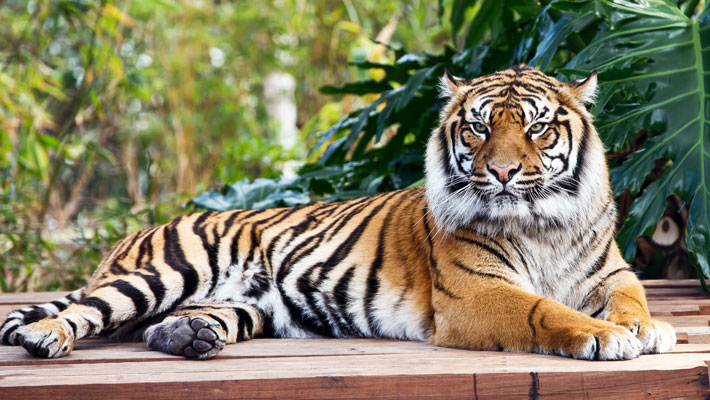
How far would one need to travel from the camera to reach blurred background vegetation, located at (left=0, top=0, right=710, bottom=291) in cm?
299

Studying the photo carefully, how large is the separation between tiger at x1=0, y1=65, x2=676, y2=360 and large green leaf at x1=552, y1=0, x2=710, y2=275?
1.44 feet

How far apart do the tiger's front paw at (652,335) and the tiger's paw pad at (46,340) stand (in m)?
1.61

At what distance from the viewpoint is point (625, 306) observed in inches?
89.0

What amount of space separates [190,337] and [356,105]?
7564mm

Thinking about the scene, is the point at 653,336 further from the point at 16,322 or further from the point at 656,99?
the point at 16,322

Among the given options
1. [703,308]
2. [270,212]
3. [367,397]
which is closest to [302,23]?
[270,212]

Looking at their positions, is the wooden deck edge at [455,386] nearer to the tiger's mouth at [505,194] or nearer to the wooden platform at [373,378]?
the wooden platform at [373,378]

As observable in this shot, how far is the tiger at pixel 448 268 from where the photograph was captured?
2.17 meters

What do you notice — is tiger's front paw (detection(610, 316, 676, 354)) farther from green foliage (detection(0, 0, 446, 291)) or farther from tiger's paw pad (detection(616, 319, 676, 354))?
green foliage (detection(0, 0, 446, 291))

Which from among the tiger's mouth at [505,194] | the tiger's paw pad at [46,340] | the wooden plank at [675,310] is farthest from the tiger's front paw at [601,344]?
the tiger's paw pad at [46,340]

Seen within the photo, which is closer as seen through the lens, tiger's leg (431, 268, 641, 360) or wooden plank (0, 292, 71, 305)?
tiger's leg (431, 268, 641, 360)

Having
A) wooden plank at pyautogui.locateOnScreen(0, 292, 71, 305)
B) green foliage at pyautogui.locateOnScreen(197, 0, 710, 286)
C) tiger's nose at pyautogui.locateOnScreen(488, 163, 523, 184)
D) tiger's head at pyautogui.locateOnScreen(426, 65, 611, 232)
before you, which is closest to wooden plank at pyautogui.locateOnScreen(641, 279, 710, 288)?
green foliage at pyautogui.locateOnScreen(197, 0, 710, 286)

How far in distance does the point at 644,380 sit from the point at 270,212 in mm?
1758

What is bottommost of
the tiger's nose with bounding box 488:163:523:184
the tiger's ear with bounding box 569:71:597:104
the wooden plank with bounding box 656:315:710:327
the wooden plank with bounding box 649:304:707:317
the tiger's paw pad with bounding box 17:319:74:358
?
the wooden plank with bounding box 656:315:710:327
